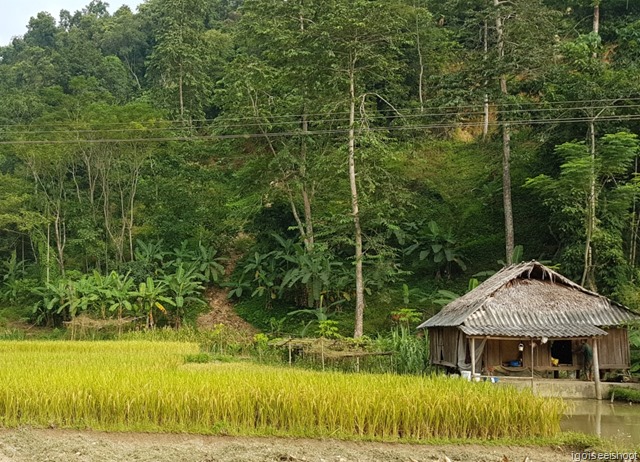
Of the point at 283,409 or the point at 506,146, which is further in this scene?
the point at 506,146

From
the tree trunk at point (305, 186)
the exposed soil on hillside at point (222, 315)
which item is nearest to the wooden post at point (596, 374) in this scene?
the tree trunk at point (305, 186)

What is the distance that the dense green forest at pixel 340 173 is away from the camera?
20.8m

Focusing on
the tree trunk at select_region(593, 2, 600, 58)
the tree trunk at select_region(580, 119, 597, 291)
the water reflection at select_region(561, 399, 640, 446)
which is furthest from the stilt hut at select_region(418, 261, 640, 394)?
the tree trunk at select_region(593, 2, 600, 58)

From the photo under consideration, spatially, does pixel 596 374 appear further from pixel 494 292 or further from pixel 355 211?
pixel 355 211

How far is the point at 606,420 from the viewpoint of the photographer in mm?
12414

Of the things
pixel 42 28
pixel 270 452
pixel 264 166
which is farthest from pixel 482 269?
pixel 42 28

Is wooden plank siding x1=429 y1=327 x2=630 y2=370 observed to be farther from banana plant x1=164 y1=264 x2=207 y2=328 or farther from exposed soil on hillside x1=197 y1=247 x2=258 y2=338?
banana plant x1=164 y1=264 x2=207 y2=328

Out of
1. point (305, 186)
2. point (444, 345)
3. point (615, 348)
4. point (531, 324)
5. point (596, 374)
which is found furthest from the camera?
point (305, 186)

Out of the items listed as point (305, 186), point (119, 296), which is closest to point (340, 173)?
point (305, 186)

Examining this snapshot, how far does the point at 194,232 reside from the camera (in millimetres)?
30516

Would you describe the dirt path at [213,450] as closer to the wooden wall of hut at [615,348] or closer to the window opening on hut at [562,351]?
the wooden wall of hut at [615,348]

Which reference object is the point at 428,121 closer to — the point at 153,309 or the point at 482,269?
the point at 482,269

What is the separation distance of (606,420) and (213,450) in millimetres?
7733

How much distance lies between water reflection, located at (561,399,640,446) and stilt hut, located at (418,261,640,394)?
50.6 inches
